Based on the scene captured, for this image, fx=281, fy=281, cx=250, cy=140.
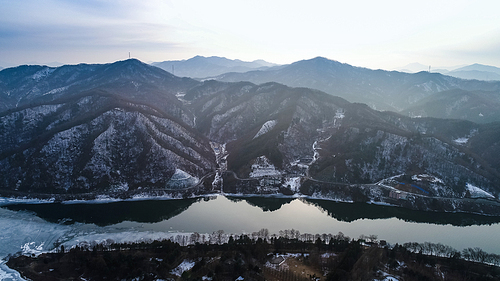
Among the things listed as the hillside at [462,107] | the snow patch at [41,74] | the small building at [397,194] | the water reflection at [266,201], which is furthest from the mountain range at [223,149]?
the snow patch at [41,74]

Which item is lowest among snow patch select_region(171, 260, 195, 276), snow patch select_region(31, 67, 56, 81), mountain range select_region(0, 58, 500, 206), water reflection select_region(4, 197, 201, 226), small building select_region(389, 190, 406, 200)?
snow patch select_region(171, 260, 195, 276)

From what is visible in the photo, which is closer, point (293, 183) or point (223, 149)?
point (293, 183)

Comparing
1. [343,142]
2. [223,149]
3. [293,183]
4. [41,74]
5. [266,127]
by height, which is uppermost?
[41,74]

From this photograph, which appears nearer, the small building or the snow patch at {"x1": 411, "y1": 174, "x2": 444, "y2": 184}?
the small building

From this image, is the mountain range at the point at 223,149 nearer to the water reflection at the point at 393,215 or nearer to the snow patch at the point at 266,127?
the snow patch at the point at 266,127

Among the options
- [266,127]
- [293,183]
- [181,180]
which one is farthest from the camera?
[266,127]

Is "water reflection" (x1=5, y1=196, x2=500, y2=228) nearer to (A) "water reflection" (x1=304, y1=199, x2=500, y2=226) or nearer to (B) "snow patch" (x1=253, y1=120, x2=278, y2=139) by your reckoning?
(A) "water reflection" (x1=304, y1=199, x2=500, y2=226)

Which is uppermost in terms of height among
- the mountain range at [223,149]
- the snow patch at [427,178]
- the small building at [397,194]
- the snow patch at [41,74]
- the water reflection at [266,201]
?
the snow patch at [41,74]

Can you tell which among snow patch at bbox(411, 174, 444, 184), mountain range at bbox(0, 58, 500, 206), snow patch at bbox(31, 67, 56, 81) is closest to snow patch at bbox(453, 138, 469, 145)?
mountain range at bbox(0, 58, 500, 206)

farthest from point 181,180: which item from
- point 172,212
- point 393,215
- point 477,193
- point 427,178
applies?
point 477,193

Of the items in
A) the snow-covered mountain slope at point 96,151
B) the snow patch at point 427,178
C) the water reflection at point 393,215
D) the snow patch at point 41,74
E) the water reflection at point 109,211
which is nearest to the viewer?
the water reflection at point 109,211

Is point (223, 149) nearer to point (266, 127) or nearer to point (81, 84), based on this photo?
point (266, 127)

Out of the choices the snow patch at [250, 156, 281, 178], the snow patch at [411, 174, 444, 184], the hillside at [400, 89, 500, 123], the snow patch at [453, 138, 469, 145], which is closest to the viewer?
the snow patch at [411, 174, 444, 184]
